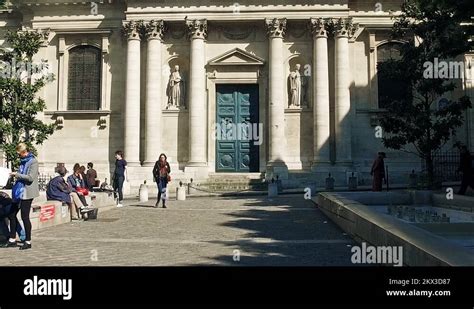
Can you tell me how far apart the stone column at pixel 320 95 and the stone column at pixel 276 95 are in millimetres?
1927

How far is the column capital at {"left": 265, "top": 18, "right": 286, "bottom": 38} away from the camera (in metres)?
27.8

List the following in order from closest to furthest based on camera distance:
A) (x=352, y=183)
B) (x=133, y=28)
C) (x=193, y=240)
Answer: (x=193, y=240) → (x=352, y=183) → (x=133, y=28)

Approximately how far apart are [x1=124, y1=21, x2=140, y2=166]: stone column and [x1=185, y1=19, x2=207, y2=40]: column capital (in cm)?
325

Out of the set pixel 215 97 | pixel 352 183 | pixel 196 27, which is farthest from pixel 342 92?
pixel 196 27

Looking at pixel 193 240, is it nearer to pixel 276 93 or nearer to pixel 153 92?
pixel 276 93

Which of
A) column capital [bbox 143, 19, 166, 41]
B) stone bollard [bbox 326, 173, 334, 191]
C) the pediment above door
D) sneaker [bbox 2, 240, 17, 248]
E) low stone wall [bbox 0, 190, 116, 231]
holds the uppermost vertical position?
column capital [bbox 143, 19, 166, 41]

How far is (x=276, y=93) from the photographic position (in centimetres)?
2755

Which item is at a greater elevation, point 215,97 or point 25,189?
point 215,97

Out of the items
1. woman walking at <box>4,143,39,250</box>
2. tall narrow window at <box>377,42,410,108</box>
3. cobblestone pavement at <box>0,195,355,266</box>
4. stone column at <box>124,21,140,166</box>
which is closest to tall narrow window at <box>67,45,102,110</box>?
stone column at <box>124,21,140,166</box>

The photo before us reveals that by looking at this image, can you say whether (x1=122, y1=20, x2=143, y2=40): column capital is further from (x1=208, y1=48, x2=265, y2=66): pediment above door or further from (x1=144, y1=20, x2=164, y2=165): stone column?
(x1=208, y1=48, x2=265, y2=66): pediment above door

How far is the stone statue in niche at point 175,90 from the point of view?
1136 inches

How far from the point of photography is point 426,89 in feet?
65.5

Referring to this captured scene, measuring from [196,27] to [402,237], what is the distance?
23.8 m
